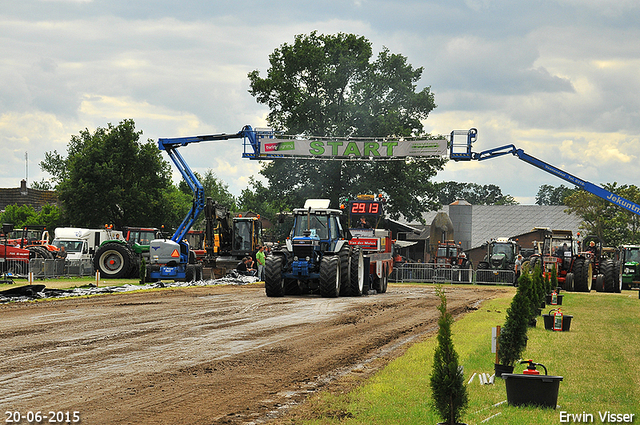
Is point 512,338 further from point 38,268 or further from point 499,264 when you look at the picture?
point 499,264

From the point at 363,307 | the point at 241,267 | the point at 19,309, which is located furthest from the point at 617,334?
the point at 241,267

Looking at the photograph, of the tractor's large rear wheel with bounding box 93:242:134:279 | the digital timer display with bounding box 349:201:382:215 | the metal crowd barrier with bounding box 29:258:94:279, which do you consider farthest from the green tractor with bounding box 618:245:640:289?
the metal crowd barrier with bounding box 29:258:94:279

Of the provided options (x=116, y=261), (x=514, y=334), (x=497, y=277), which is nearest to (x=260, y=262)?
(x=116, y=261)

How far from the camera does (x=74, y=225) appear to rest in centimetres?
5138

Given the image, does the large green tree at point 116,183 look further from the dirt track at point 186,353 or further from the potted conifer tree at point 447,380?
the potted conifer tree at point 447,380

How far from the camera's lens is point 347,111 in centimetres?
5028

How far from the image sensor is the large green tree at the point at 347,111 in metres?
50.6

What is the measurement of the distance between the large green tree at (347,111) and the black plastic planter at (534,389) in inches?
1676

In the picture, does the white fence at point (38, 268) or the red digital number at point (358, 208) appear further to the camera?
the red digital number at point (358, 208)

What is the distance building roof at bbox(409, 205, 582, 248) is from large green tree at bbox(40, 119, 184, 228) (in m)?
35.5

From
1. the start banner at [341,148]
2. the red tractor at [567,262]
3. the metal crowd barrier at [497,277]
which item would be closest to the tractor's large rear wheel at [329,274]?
the red tractor at [567,262]

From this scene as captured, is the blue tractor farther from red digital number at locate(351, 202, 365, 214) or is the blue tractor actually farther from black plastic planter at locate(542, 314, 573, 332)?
red digital number at locate(351, 202, 365, 214)

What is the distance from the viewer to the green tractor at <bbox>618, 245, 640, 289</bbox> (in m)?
38.4

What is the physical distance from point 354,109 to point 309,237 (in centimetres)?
2864
